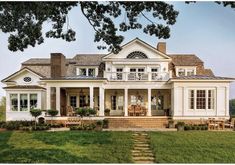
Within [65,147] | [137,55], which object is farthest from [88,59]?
[65,147]

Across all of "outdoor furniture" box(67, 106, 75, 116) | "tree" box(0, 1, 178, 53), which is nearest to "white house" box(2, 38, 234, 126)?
"outdoor furniture" box(67, 106, 75, 116)

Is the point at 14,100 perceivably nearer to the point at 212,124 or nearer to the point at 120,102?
the point at 120,102

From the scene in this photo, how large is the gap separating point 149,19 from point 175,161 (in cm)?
456

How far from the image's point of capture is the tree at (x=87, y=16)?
42.9 ft

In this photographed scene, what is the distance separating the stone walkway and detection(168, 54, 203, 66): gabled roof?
12.2m

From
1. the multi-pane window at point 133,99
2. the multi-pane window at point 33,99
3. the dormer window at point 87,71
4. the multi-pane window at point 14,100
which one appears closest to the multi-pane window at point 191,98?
the multi-pane window at point 133,99

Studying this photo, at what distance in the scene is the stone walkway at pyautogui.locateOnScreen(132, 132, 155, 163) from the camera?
46.3ft

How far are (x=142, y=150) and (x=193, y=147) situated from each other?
1.86m

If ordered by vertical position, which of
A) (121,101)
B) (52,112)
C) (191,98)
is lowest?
(52,112)

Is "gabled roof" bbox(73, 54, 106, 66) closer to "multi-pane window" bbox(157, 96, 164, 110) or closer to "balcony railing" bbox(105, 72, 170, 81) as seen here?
"balcony railing" bbox(105, 72, 170, 81)

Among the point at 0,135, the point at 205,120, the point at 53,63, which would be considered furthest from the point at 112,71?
the point at 0,135

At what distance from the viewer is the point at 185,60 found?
29.8 m

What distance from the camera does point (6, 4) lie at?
12.9 m

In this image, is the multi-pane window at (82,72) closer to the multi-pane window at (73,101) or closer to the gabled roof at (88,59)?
the gabled roof at (88,59)
